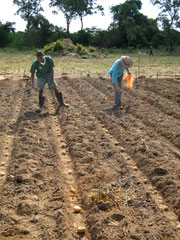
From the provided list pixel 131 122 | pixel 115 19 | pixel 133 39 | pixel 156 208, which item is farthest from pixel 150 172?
pixel 115 19

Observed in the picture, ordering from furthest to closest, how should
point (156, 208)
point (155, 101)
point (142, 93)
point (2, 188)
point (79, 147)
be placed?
point (142, 93), point (155, 101), point (79, 147), point (2, 188), point (156, 208)

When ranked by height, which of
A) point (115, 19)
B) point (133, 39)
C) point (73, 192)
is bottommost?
point (73, 192)

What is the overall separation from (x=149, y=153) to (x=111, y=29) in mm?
42196

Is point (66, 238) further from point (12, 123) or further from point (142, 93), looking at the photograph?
point (142, 93)

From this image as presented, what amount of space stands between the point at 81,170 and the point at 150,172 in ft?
3.08

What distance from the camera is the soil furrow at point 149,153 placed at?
355 centimetres

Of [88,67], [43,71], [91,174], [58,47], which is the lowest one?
[91,174]

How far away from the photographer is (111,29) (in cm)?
4419

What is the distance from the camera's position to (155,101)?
8242mm

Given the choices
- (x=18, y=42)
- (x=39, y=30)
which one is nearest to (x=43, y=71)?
(x=18, y=42)

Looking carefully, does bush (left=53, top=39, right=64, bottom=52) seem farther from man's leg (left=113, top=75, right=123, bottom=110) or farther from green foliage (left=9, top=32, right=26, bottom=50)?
man's leg (left=113, top=75, right=123, bottom=110)

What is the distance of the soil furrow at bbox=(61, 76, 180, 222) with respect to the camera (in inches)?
140

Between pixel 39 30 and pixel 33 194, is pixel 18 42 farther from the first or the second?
pixel 33 194

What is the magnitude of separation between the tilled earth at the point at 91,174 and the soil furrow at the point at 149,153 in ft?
0.04
